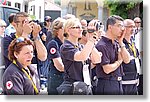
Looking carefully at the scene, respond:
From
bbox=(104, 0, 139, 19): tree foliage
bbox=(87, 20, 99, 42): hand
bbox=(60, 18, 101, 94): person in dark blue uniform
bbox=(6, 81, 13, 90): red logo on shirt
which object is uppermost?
bbox=(104, 0, 139, 19): tree foliage

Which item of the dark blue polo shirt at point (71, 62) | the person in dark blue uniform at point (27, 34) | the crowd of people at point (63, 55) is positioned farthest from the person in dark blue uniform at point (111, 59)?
the person in dark blue uniform at point (27, 34)

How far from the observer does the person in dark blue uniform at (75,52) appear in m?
2.83

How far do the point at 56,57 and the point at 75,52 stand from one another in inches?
6.6

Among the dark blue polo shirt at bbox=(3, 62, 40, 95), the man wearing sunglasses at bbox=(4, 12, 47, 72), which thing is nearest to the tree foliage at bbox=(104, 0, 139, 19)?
the man wearing sunglasses at bbox=(4, 12, 47, 72)

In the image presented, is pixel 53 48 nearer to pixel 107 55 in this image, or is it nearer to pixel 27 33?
pixel 27 33

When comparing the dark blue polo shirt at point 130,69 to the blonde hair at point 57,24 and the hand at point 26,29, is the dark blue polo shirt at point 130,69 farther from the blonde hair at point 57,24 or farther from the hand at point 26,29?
the hand at point 26,29

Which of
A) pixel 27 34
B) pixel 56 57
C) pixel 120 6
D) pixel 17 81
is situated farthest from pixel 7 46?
pixel 120 6

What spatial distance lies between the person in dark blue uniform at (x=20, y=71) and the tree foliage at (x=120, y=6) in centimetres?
73

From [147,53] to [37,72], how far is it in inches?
37.9

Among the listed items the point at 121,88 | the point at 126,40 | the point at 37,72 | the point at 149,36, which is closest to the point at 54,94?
the point at 37,72

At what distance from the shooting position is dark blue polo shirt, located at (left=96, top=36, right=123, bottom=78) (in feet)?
9.41

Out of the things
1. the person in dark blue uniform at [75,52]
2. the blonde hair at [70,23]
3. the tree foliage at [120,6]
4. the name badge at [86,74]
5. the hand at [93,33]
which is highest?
the tree foliage at [120,6]

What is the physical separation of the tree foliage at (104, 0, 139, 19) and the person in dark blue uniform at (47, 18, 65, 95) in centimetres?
42

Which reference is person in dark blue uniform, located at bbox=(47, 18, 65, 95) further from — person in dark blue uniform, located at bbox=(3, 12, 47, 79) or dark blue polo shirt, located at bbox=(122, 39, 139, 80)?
dark blue polo shirt, located at bbox=(122, 39, 139, 80)
